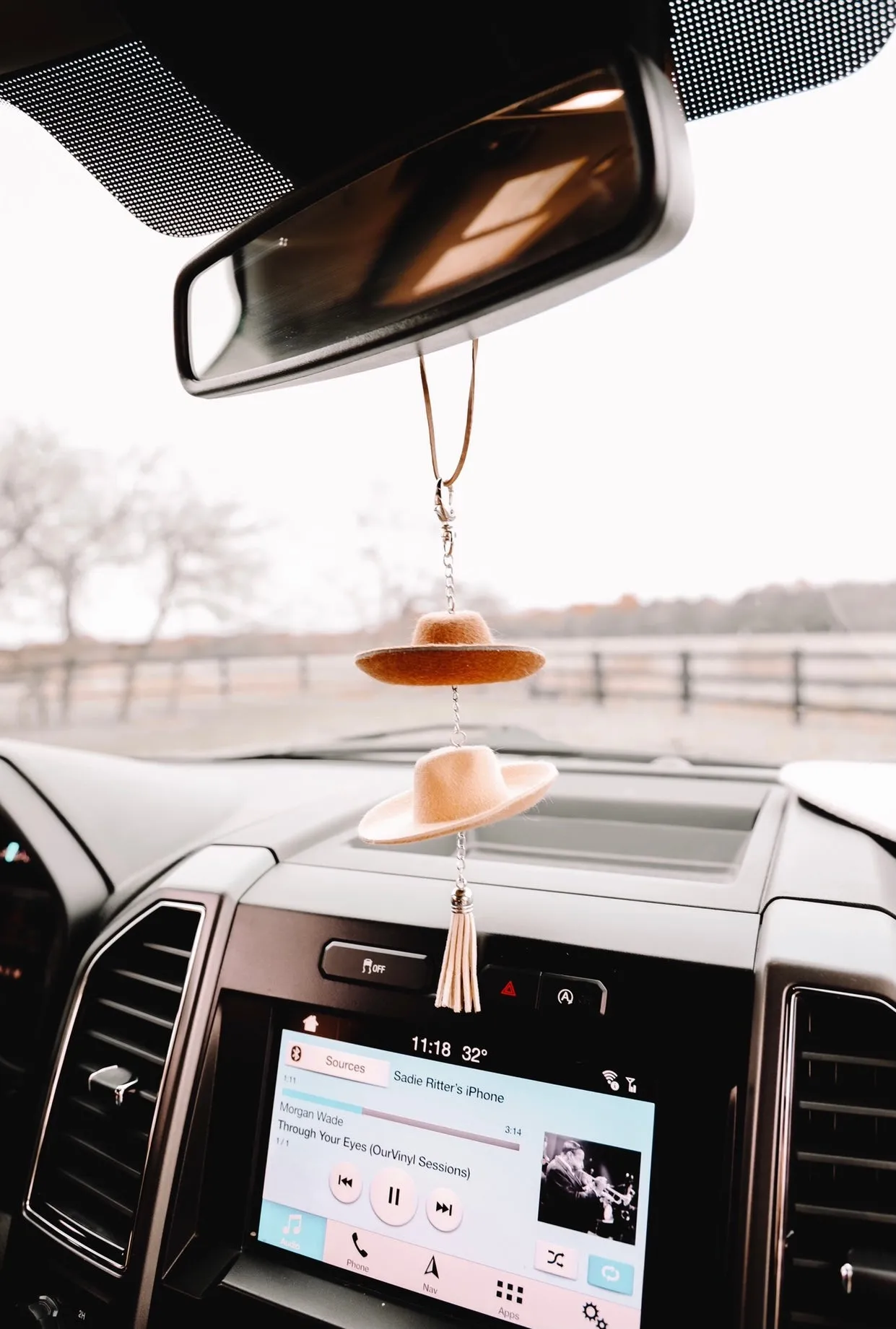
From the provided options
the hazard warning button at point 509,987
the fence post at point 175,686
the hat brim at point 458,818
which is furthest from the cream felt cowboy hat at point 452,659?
the fence post at point 175,686

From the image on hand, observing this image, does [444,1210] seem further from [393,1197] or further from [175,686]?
[175,686]

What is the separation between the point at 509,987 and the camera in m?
1.09

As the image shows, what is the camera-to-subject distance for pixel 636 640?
2309 millimetres

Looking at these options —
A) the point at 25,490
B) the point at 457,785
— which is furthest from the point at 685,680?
the point at 25,490

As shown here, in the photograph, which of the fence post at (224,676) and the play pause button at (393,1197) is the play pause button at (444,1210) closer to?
the play pause button at (393,1197)

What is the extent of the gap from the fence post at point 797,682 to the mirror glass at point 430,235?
58.2 inches

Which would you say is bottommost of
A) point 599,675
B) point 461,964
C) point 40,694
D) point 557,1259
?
point 557,1259

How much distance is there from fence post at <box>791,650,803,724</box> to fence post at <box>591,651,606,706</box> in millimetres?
467

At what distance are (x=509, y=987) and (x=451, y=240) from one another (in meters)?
0.85

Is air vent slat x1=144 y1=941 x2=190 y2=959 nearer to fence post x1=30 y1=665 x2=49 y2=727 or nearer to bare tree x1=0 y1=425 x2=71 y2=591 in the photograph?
fence post x1=30 y1=665 x2=49 y2=727

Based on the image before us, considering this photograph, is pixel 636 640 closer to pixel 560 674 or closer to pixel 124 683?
pixel 560 674

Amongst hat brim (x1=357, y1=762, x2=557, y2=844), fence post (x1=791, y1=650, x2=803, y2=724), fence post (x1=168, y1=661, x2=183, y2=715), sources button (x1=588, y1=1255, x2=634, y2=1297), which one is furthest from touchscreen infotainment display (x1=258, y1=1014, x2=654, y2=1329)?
fence post (x1=168, y1=661, x2=183, y2=715)

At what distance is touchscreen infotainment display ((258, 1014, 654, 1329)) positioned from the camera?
3.29 feet

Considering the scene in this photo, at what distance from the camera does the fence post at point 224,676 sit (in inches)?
100
